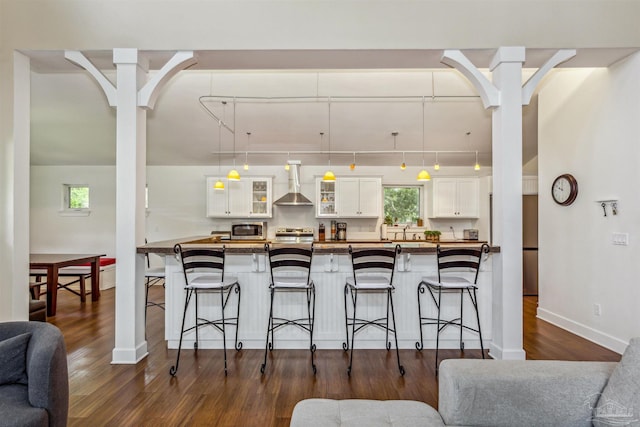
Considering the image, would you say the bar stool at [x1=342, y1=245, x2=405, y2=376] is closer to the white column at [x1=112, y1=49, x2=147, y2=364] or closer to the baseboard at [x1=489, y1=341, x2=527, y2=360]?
the baseboard at [x1=489, y1=341, x2=527, y2=360]

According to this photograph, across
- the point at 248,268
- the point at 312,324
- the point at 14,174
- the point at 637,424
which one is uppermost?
the point at 14,174

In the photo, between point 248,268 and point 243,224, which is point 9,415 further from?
point 243,224

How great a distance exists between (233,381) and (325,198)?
15.1ft

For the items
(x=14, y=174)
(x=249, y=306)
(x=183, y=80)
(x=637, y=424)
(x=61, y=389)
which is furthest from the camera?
(x=183, y=80)

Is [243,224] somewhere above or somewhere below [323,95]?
below

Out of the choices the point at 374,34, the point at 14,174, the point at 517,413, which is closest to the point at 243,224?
the point at 14,174

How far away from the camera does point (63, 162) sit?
699 centimetres

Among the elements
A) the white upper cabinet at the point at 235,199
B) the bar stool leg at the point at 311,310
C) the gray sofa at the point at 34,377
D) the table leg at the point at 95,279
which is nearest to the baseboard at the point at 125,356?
the gray sofa at the point at 34,377

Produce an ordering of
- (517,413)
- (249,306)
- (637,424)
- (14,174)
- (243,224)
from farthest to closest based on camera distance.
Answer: (243,224), (249,306), (14,174), (517,413), (637,424)

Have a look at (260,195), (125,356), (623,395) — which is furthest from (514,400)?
(260,195)

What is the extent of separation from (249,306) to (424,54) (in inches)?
116

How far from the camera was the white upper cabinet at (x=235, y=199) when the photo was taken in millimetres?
6879

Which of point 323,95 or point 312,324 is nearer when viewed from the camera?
point 312,324

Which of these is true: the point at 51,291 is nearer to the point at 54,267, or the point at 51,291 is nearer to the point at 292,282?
the point at 54,267
